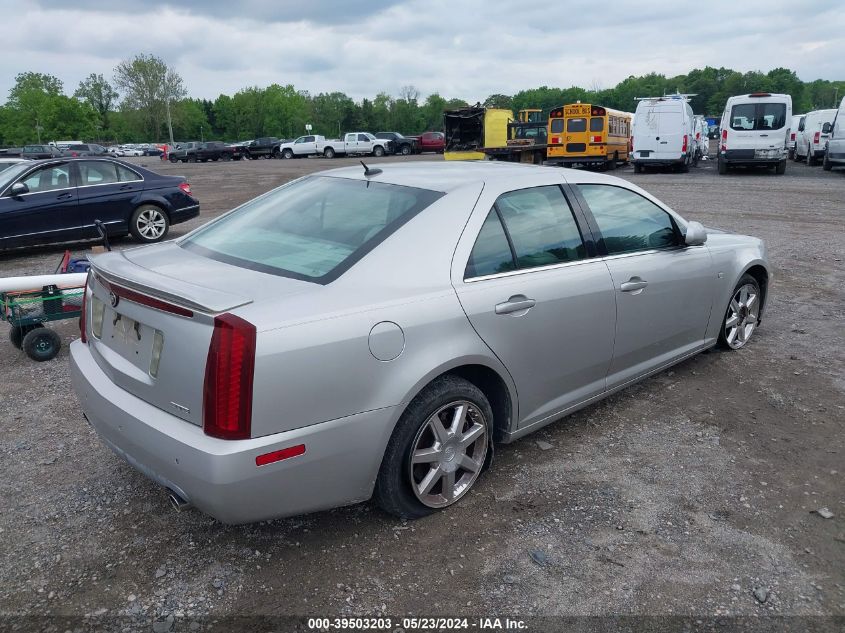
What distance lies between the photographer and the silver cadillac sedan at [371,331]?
8.26 ft

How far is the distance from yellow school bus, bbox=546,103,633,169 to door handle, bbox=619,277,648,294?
23.7m

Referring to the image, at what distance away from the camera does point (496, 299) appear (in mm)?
3195

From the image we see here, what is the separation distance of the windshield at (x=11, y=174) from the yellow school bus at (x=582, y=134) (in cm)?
2092

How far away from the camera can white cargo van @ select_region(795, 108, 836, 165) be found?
26.0m

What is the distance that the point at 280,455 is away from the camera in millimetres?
2535

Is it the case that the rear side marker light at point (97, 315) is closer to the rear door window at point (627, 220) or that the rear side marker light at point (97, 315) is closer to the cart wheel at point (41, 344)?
the cart wheel at point (41, 344)

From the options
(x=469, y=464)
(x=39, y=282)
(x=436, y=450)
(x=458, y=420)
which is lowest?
(x=469, y=464)

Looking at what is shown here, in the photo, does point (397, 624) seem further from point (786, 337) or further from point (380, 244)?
point (786, 337)

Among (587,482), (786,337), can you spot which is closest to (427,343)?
(587,482)

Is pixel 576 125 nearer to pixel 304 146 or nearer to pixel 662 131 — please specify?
pixel 662 131

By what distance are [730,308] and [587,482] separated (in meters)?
2.43

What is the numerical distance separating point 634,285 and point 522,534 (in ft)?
5.36

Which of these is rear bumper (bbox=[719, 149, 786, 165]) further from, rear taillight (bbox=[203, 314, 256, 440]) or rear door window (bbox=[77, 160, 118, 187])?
rear taillight (bbox=[203, 314, 256, 440])

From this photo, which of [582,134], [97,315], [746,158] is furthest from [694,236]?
[582,134]
